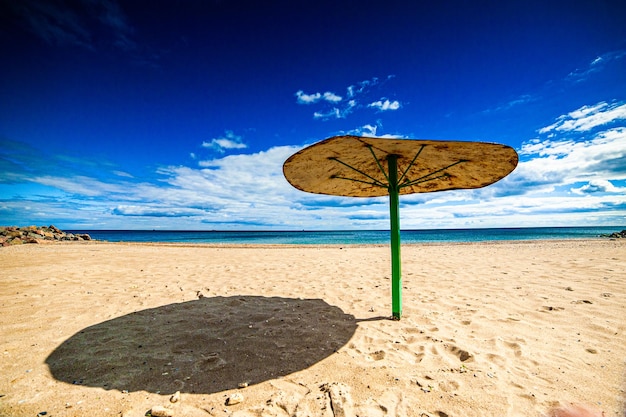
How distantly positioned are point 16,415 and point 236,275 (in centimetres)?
637

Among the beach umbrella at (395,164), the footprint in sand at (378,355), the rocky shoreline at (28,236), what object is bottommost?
the footprint in sand at (378,355)

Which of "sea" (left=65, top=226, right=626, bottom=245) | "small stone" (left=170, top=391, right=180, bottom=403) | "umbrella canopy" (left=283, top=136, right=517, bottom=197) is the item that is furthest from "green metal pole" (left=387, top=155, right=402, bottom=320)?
"sea" (left=65, top=226, right=626, bottom=245)

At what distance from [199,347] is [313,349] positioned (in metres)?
1.53

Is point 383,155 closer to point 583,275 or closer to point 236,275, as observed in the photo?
point 236,275

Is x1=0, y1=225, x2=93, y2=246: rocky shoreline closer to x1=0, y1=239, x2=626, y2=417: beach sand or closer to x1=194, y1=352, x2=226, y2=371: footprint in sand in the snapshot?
x1=0, y1=239, x2=626, y2=417: beach sand

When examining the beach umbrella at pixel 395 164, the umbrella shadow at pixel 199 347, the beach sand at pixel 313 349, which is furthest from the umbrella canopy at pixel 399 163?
the umbrella shadow at pixel 199 347

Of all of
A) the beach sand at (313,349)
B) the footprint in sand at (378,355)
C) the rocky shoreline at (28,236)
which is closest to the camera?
the beach sand at (313,349)

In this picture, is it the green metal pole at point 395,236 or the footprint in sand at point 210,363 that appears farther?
the green metal pole at point 395,236

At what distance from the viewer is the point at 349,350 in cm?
363

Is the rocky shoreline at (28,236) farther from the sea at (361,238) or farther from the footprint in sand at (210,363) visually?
the footprint in sand at (210,363)

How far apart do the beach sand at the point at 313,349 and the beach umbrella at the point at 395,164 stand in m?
1.38

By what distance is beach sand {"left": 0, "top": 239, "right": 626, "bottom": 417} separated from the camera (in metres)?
2.57

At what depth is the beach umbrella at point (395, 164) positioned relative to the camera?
12.9 ft

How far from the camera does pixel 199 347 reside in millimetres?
3723
